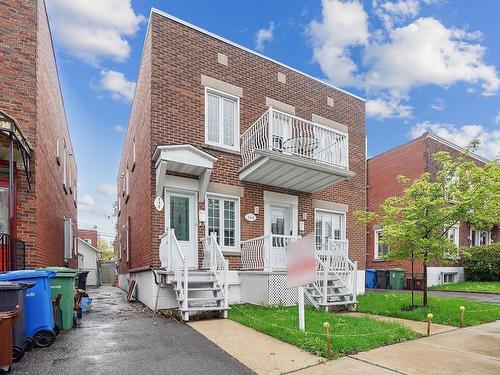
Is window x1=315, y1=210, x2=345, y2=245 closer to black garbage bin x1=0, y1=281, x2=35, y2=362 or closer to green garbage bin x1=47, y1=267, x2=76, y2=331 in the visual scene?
green garbage bin x1=47, y1=267, x2=76, y2=331

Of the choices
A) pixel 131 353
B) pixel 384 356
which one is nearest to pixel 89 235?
pixel 131 353

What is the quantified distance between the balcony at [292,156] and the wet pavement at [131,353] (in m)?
4.93

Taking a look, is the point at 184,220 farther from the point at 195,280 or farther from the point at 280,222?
the point at 280,222

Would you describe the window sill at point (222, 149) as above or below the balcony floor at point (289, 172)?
above

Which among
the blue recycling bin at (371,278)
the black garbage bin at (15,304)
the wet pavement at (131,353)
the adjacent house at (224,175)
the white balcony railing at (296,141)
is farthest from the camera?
the blue recycling bin at (371,278)

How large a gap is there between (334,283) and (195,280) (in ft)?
13.2

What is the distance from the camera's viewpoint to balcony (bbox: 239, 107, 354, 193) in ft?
33.0

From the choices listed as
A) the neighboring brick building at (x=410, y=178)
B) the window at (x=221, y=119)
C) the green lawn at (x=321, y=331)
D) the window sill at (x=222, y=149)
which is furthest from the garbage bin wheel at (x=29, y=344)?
the neighboring brick building at (x=410, y=178)

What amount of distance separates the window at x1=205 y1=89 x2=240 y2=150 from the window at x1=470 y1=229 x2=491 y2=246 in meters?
18.9

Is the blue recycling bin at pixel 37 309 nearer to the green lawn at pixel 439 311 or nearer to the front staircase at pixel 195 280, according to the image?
the front staircase at pixel 195 280

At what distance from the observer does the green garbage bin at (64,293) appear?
A: 6.61 metres

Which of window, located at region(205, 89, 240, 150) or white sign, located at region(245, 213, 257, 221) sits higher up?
window, located at region(205, 89, 240, 150)

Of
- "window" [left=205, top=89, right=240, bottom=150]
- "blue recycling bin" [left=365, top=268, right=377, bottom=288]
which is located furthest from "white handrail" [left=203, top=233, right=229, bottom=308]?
"blue recycling bin" [left=365, top=268, right=377, bottom=288]

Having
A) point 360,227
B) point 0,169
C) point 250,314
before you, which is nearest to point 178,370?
point 250,314
